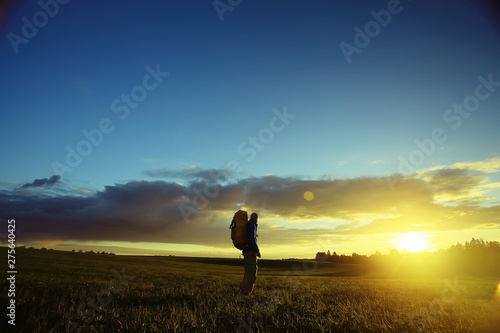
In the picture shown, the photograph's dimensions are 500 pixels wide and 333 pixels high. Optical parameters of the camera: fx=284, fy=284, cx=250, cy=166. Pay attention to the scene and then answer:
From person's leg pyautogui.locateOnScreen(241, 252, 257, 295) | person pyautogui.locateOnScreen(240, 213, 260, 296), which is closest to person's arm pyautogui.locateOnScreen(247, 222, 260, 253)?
person pyautogui.locateOnScreen(240, 213, 260, 296)

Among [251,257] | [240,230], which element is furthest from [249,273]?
[240,230]

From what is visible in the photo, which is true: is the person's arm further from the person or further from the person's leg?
the person's leg

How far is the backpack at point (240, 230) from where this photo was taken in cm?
1206

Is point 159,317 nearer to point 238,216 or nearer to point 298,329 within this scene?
point 298,329

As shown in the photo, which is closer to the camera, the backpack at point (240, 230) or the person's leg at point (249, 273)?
the person's leg at point (249, 273)

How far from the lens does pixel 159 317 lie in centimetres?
632

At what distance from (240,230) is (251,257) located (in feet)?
4.00

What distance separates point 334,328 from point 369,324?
2.73 feet

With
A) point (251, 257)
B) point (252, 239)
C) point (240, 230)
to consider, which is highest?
point (240, 230)

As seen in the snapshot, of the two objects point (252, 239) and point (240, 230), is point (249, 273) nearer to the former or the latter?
point (252, 239)

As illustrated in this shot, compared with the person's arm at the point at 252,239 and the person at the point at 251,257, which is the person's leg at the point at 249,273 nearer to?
the person at the point at 251,257

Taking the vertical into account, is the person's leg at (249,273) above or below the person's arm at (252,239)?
below

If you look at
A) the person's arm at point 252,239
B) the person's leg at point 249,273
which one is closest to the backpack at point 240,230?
the person's arm at point 252,239

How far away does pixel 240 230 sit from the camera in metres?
12.1
